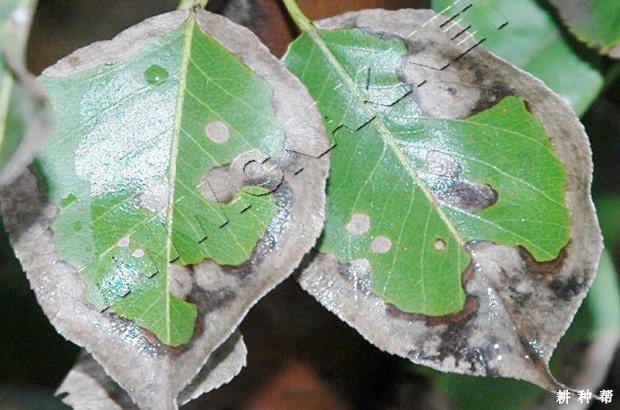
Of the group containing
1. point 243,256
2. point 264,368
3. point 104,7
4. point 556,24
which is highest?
point 104,7

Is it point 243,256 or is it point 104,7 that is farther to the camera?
point 104,7

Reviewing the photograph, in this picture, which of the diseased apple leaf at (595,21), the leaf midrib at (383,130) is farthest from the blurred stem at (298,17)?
the diseased apple leaf at (595,21)

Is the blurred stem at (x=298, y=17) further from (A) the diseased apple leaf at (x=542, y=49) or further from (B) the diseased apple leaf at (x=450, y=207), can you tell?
(A) the diseased apple leaf at (x=542, y=49)

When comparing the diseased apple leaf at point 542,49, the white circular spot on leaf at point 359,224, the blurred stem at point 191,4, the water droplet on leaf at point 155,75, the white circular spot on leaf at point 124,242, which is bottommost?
the diseased apple leaf at point 542,49

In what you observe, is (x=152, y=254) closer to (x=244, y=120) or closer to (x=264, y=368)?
(x=244, y=120)

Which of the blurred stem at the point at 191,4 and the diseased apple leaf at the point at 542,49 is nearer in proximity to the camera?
the blurred stem at the point at 191,4

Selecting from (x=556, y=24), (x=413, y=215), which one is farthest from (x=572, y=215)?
(x=556, y=24)

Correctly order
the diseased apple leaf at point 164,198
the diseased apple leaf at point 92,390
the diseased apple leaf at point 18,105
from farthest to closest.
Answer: the diseased apple leaf at point 92,390 → the diseased apple leaf at point 164,198 → the diseased apple leaf at point 18,105
